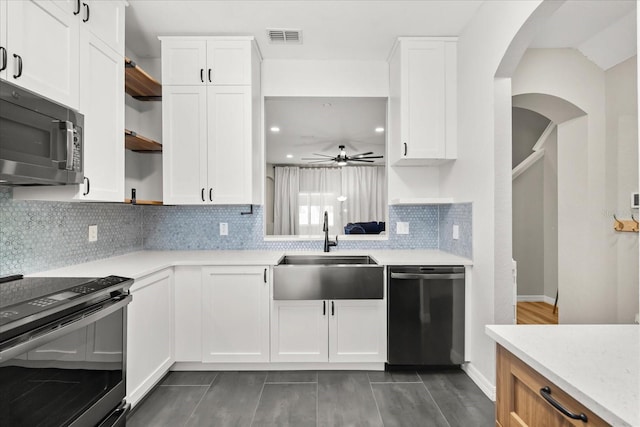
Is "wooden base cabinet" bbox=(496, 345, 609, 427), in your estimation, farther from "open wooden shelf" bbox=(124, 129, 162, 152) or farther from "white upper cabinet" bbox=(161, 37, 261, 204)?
"open wooden shelf" bbox=(124, 129, 162, 152)

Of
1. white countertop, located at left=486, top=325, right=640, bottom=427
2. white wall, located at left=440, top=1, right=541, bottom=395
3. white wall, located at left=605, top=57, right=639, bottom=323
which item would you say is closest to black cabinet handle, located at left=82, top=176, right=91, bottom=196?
white countertop, located at left=486, top=325, right=640, bottom=427

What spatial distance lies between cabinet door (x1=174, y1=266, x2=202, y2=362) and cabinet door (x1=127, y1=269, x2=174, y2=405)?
55 mm

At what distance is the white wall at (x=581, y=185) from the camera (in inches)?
113

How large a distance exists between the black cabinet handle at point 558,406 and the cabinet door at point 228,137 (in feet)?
7.78

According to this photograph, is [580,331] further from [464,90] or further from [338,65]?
[338,65]

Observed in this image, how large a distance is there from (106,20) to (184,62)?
0.74 m

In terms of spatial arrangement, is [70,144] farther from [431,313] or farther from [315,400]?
[431,313]

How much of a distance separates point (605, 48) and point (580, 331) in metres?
2.71

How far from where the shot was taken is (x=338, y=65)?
3.27 m

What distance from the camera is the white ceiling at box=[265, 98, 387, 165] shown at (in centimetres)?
513

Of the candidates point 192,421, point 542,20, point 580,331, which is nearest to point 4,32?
point 192,421

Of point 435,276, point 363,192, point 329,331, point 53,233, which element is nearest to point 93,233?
point 53,233

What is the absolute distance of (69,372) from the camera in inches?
52.8

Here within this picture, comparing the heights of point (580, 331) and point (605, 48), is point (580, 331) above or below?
below
